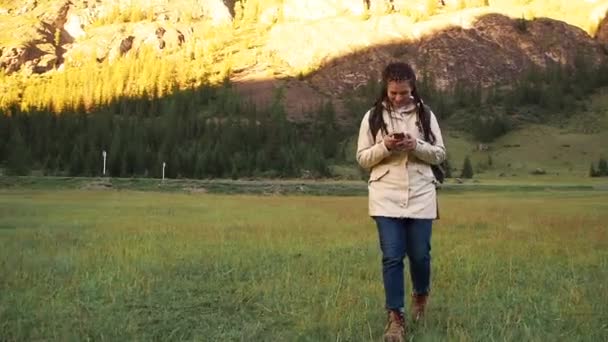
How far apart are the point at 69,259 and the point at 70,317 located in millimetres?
4835

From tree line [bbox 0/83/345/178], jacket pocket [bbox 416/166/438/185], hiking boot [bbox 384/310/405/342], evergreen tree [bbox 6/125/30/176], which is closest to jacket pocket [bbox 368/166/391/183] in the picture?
jacket pocket [bbox 416/166/438/185]

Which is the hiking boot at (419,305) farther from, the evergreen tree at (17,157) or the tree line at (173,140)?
the tree line at (173,140)

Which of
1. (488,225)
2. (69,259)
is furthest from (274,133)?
(69,259)

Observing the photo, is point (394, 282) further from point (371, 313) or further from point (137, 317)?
point (137, 317)

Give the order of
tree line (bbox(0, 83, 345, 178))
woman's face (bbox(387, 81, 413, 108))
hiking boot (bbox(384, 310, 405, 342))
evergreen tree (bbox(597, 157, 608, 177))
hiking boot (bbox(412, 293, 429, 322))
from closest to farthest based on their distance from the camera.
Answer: hiking boot (bbox(384, 310, 405, 342)), woman's face (bbox(387, 81, 413, 108)), hiking boot (bbox(412, 293, 429, 322)), evergreen tree (bbox(597, 157, 608, 177)), tree line (bbox(0, 83, 345, 178))

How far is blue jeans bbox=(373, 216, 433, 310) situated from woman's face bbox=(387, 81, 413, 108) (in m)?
1.22

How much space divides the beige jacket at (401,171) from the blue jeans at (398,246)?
0.12 m

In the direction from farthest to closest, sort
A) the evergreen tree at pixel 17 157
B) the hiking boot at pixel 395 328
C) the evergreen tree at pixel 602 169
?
the evergreen tree at pixel 602 169 → the evergreen tree at pixel 17 157 → the hiking boot at pixel 395 328

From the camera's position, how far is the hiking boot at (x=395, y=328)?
5797 millimetres

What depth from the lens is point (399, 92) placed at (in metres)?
6.31

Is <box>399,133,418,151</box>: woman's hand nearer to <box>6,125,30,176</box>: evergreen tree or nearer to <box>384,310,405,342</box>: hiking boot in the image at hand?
<box>384,310,405,342</box>: hiking boot

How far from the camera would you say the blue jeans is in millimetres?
6199

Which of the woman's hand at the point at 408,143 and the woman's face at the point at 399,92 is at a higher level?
the woman's face at the point at 399,92

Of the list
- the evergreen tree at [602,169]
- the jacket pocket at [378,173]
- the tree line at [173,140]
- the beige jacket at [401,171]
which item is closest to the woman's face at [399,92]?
the beige jacket at [401,171]
